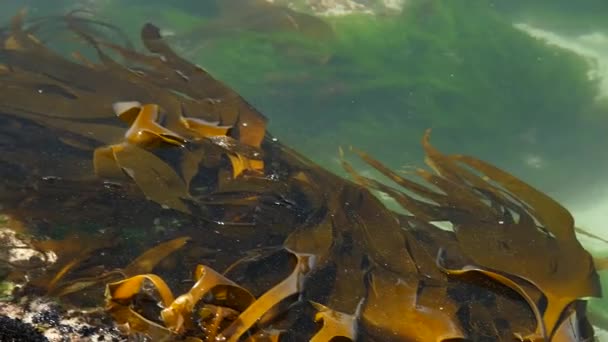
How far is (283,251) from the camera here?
1.84 metres

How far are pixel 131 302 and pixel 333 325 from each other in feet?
1.67

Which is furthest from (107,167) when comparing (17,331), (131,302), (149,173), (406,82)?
(406,82)

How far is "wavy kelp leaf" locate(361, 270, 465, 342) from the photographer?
5.37 feet

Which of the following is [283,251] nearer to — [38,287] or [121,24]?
[38,287]

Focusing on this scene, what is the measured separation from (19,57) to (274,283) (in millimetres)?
1838

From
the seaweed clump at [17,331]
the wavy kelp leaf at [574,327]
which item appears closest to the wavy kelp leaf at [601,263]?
the wavy kelp leaf at [574,327]

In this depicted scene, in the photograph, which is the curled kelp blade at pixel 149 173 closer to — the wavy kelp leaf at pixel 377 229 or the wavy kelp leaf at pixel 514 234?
the wavy kelp leaf at pixel 377 229

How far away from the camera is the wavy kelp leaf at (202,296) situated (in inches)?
56.6

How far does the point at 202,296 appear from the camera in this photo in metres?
1.50

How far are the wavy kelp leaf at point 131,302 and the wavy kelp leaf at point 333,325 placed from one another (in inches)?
14.5

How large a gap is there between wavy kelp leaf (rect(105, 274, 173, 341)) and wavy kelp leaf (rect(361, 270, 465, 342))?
1.78 ft

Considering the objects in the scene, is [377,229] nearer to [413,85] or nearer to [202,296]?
[202,296]

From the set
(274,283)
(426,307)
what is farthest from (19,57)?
(426,307)

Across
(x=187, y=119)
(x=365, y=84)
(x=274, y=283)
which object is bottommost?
(x=274, y=283)
